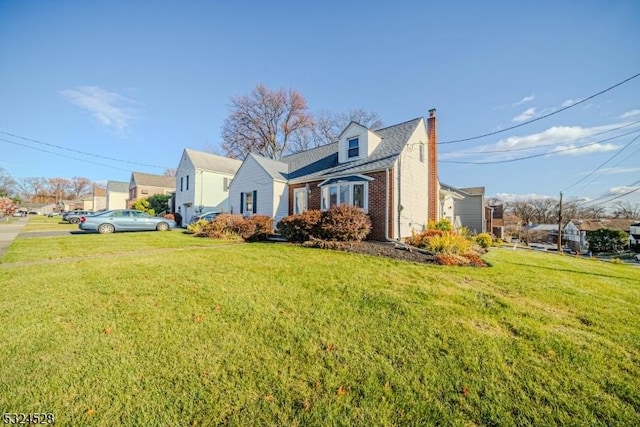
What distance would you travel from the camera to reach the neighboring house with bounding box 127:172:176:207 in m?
39.9

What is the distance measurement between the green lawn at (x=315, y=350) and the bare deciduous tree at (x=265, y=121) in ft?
100

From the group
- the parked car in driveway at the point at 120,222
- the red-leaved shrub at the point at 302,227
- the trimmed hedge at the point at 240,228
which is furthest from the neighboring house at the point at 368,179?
the parked car in driveway at the point at 120,222

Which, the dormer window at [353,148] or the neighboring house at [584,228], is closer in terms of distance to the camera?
the dormer window at [353,148]

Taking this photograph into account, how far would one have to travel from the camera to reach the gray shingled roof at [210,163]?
81.9ft

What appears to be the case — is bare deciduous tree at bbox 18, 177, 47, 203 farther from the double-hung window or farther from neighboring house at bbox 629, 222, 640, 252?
neighboring house at bbox 629, 222, 640, 252

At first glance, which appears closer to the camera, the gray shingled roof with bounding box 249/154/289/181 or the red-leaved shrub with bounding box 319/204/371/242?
the red-leaved shrub with bounding box 319/204/371/242

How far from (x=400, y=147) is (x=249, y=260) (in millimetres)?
9230

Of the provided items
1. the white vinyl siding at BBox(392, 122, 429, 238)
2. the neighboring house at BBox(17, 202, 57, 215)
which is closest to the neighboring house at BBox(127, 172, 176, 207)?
the white vinyl siding at BBox(392, 122, 429, 238)

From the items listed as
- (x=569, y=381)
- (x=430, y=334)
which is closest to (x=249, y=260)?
(x=430, y=334)

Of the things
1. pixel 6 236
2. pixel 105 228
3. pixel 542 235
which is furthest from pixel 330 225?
pixel 542 235

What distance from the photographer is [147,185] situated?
133 ft

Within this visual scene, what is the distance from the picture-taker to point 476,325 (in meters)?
3.56

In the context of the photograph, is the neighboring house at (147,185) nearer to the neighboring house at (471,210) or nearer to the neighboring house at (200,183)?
the neighboring house at (200,183)

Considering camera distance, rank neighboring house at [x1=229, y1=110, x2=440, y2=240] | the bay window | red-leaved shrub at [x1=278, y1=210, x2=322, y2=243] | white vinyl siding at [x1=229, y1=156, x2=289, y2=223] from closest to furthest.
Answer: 1. red-leaved shrub at [x1=278, y1=210, x2=322, y2=243]
2. neighboring house at [x1=229, y1=110, x2=440, y2=240]
3. the bay window
4. white vinyl siding at [x1=229, y1=156, x2=289, y2=223]
